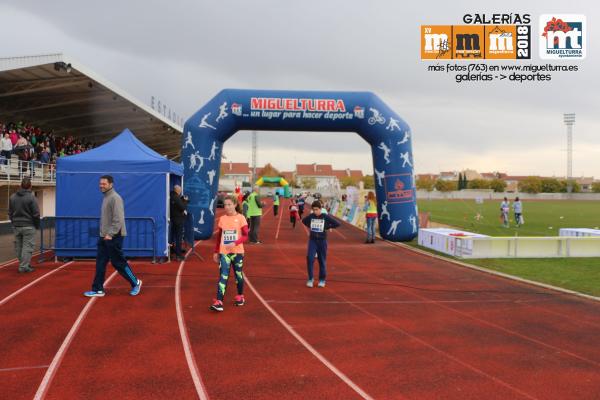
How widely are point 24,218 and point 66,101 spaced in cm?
1472

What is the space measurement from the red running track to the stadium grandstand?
32.0 ft

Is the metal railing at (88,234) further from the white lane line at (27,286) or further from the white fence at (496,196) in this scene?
the white fence at (496,196)

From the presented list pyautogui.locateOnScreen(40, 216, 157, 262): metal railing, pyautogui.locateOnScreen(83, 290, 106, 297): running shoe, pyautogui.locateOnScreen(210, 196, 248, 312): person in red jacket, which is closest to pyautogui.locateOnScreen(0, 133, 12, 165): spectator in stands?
pyautogui.locateOnScreen(40, 216, 157, 262): metal railing

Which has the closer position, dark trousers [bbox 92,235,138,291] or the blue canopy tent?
dark trousers [bbox 92,235,138,291]

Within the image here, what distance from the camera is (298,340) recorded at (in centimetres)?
571

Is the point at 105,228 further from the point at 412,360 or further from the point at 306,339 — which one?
the point at 412,360

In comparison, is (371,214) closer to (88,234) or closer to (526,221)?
(88,234)

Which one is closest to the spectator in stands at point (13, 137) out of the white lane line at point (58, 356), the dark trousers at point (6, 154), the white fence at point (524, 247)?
the dark trousers at point (6, 154)

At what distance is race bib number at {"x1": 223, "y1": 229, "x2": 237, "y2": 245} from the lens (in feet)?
23.4

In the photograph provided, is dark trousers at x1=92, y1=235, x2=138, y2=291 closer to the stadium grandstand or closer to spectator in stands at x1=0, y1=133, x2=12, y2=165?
the stadium grandstand

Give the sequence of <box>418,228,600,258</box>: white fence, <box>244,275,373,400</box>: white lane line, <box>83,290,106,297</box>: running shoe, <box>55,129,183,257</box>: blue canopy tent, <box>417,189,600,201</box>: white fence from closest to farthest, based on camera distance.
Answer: <box>244,275,373,400</box>: white lane line, <box>83,290,106,297</box>: running shoe, <box>55,129,183,257</box>: blue canopy tent, <box>418,228,600,258</box>: white fence, <box>417,189,600,201</box>: white fence

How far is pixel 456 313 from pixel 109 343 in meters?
4.89

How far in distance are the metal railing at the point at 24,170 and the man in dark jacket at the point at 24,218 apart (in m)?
8.42

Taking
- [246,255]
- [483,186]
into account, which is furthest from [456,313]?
[483,186]
